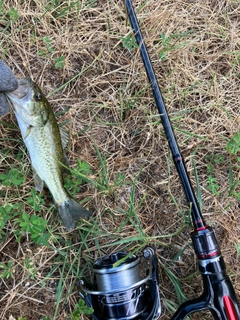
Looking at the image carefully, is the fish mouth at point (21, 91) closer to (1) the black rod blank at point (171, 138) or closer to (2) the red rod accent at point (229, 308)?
(1) the black rod blank at point (171, 138)

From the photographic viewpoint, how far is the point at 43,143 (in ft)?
7.54

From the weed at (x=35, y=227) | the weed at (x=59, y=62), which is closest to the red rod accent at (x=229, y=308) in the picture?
the weed at (x=35, y=227)

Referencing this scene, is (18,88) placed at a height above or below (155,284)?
above

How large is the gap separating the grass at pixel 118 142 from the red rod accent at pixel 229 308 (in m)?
0.42

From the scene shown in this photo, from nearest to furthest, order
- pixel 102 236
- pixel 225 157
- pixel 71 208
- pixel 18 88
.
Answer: pixel 18 88, pixel 71 208, pixel 102 236, pixel 225 157

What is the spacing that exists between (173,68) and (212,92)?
31cm

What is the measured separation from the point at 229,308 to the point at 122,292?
57 cm

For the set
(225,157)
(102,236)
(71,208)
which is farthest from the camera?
(225,157)

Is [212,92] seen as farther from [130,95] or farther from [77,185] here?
[77,185]

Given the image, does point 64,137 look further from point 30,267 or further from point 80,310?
point 80,310

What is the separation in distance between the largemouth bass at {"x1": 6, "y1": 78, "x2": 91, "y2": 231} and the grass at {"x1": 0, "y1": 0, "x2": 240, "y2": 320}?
99 millimetres

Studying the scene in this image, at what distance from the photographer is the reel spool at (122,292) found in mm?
2199

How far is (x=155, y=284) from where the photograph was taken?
2273mm

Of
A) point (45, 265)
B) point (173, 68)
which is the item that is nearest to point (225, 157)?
point (173, 68)
